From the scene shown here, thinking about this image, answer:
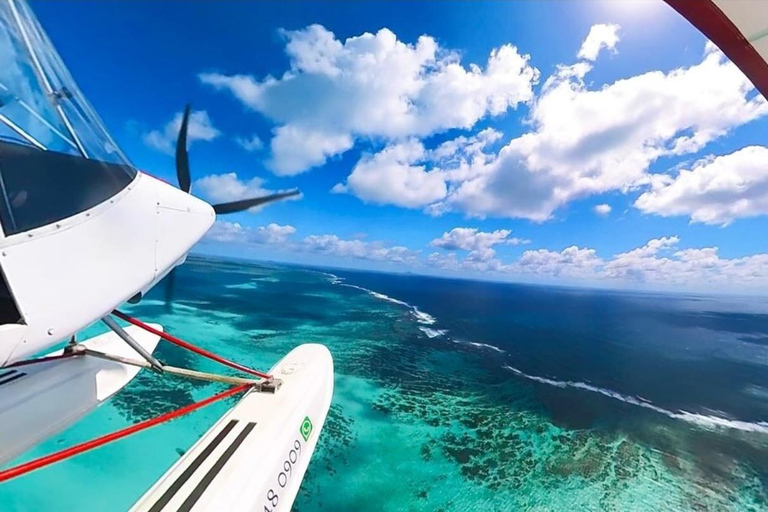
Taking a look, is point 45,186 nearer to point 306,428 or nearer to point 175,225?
point 175,225

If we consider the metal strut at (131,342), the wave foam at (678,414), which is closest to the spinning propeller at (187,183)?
the metal strut at (131,342)

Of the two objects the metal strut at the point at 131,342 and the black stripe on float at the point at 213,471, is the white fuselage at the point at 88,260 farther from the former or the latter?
the black stripe on float at the point at 213,471

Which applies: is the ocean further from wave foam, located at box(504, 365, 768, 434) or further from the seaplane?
the seaplane

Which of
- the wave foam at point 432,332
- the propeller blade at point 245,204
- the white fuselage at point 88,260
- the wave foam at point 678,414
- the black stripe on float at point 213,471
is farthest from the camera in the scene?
the wave foam at point 432,332

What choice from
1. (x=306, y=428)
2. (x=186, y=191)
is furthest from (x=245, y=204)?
(x=306, y=428)

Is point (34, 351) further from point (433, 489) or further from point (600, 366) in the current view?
point (600, 366)
